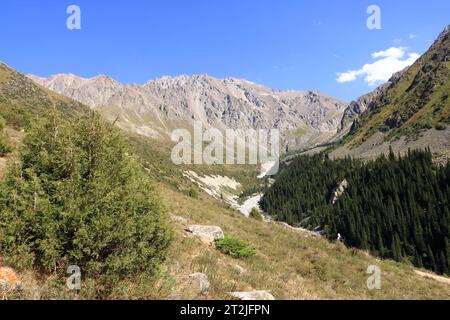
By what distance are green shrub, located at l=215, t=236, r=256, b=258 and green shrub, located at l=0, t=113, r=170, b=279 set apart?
8.33 m

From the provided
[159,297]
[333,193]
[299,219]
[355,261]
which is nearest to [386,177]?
[333,193]

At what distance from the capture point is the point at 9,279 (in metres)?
7.28

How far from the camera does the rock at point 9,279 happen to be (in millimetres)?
7035

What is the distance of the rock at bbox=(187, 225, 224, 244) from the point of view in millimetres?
18730

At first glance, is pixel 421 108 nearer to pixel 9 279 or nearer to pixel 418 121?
pixel 418 121

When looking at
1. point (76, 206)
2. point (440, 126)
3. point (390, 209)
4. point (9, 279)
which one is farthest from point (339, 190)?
point (9, 279)

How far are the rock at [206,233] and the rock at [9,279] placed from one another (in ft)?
37.8

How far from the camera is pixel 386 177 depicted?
96250mm

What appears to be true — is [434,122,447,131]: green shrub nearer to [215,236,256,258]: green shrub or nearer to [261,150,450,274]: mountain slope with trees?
[261,150,450,274]: mountain slope with trees

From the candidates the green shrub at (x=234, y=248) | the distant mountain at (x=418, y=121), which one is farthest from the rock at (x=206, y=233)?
the distant mountain at (x=418, y=121)
